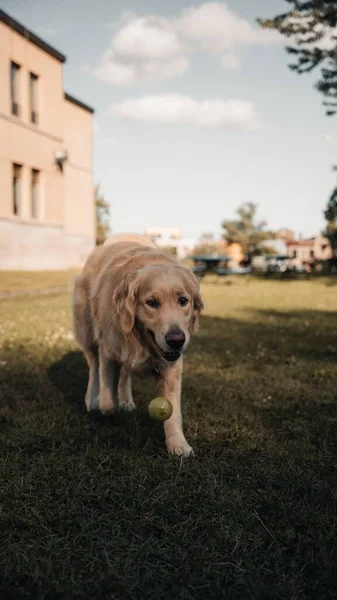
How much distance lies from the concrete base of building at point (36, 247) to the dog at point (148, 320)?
62.6 ft

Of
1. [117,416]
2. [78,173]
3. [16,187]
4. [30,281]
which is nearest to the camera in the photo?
[117,416]

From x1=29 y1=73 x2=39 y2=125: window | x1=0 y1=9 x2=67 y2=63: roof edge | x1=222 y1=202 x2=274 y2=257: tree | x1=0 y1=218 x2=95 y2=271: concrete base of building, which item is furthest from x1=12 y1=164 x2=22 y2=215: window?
x1=222 y1=202 x2=274 y2=257: tree

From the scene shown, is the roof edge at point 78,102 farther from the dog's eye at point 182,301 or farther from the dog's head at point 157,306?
the dog's eye at point 182,301

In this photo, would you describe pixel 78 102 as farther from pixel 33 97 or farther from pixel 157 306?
pixel 157 306

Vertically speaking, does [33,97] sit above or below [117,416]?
above

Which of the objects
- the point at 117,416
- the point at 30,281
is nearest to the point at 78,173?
the point at 30,281

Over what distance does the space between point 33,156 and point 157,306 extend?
73.8 ft

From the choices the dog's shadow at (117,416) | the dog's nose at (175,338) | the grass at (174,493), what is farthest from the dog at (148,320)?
the grass at (174,493)

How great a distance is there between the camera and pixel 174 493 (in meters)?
2.68

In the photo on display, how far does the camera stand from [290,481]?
2.87 meters

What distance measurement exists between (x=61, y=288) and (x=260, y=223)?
8846 centimetres

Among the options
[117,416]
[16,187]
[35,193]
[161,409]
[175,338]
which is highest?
[16,187]

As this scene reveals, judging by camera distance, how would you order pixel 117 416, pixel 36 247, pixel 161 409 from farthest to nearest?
pixel 36 247
pixel 117 416
pixel 161 409

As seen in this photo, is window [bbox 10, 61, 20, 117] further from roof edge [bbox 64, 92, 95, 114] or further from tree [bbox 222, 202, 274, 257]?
tree [bbox 222, 202, 274, 257]
